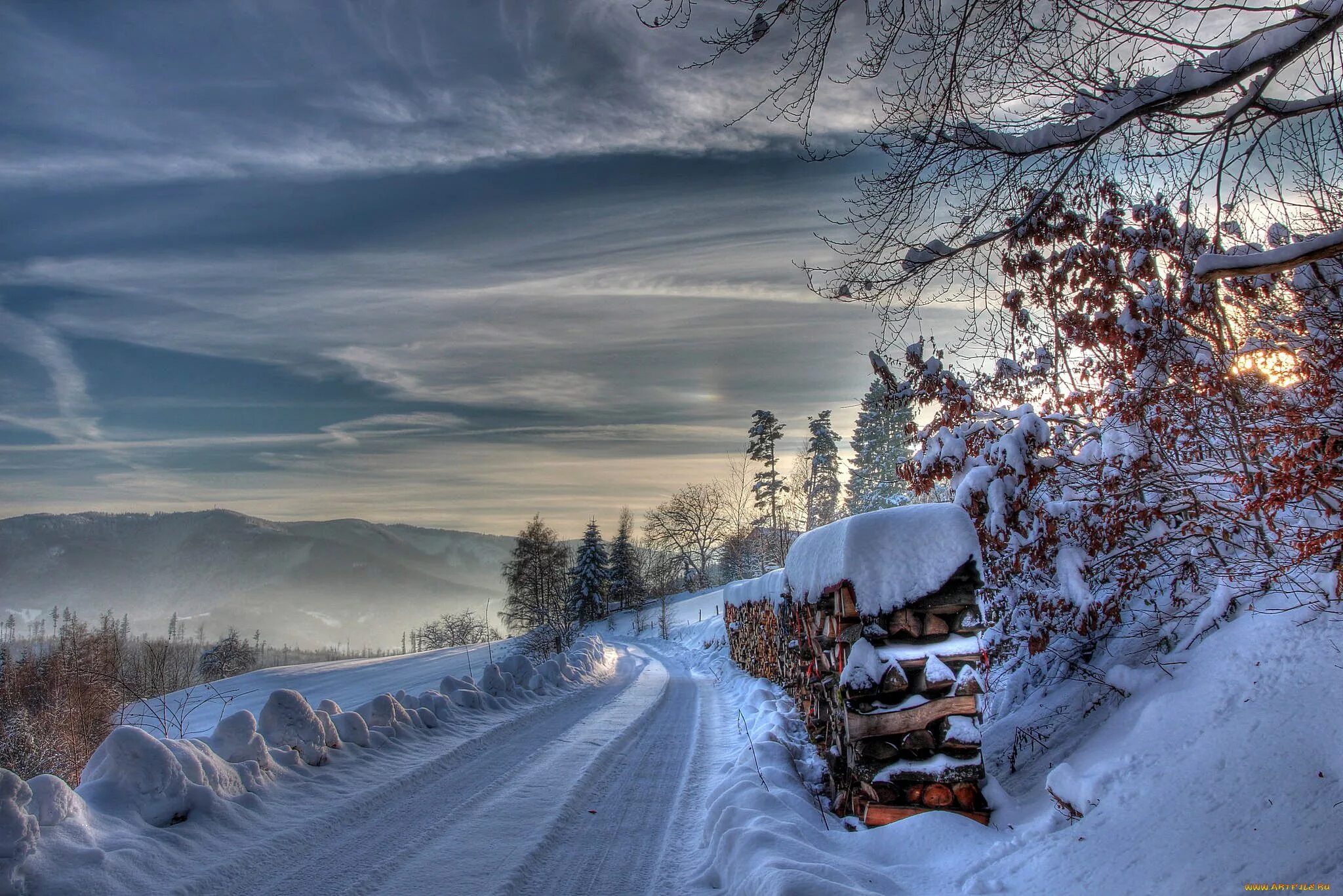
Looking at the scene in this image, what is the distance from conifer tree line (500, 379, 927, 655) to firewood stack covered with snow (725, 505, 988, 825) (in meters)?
22.8

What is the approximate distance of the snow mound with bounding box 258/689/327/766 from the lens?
5781mm

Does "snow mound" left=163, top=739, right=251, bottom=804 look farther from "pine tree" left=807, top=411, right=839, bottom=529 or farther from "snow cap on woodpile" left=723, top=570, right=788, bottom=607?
"pine tree" left=807, top=411, right=839, bottom=529

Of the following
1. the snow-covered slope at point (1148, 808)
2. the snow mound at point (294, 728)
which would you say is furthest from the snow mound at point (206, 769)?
the snow-covered slope at point (1148, 808)

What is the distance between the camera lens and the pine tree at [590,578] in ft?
174

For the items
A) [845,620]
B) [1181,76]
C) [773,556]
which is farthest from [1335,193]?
[773,556]

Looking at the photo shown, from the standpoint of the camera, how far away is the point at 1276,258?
85.8 inches

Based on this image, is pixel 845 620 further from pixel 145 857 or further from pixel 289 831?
pixel 145 857

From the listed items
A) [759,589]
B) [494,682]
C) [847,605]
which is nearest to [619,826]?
[847,605]

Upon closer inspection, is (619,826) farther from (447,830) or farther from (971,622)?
(971,622)

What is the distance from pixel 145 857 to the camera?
3746 millimetres

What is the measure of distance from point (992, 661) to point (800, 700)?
2696 millimetres

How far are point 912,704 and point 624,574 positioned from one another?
55.8 meters

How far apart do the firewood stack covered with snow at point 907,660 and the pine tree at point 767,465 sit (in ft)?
140

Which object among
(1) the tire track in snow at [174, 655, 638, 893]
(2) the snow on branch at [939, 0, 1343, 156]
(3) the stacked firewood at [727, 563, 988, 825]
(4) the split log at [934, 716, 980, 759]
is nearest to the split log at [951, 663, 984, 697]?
(3) the stacked firewood at [727, 563, 988, 825]
